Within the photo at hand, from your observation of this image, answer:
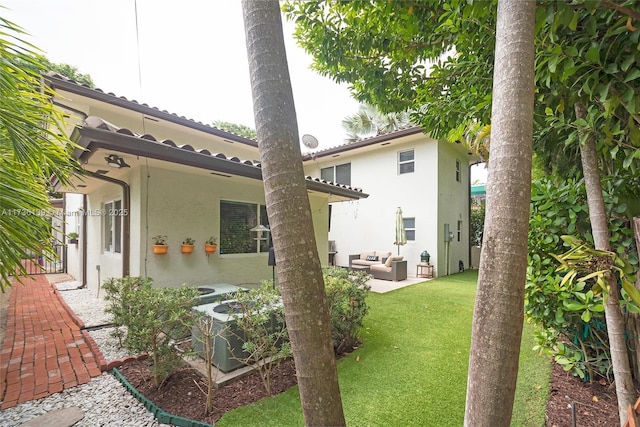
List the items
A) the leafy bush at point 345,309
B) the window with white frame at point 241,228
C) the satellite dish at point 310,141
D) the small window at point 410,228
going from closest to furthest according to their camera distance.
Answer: the leafy bush at point 345,309
the window with white frame at point 241,228
the satellite dish at point 310,141
the small window at point 410,228

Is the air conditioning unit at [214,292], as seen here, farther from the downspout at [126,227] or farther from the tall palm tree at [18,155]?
the tall palm tree at [18,155]

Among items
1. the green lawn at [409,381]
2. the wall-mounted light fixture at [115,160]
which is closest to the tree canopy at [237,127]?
the wall-mounted light fixture at [115,160]

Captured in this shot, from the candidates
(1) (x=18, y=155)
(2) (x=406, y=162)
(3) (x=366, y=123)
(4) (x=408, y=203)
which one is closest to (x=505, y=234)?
(1) (x=18, y=155)

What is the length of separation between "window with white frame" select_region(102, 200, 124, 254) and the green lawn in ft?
19.3

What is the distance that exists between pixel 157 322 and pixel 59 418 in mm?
1251

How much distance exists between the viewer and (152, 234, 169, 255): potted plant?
556 centimetres

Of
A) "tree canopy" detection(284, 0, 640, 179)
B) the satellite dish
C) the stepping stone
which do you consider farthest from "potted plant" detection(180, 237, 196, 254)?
the satellite dish

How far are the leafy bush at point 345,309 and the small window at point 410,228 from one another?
8329mm

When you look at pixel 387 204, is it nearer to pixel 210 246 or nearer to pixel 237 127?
pixel 210 246

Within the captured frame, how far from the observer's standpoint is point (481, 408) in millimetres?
1143

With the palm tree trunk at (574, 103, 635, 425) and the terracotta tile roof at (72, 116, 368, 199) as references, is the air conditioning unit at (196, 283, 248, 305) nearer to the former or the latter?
the terracotta tile roof at (72, 116, 368, 199)

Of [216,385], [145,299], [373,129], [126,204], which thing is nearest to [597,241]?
[216,385]

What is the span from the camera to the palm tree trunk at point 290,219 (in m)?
1.15

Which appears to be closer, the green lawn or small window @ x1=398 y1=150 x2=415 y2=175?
the green lawn
